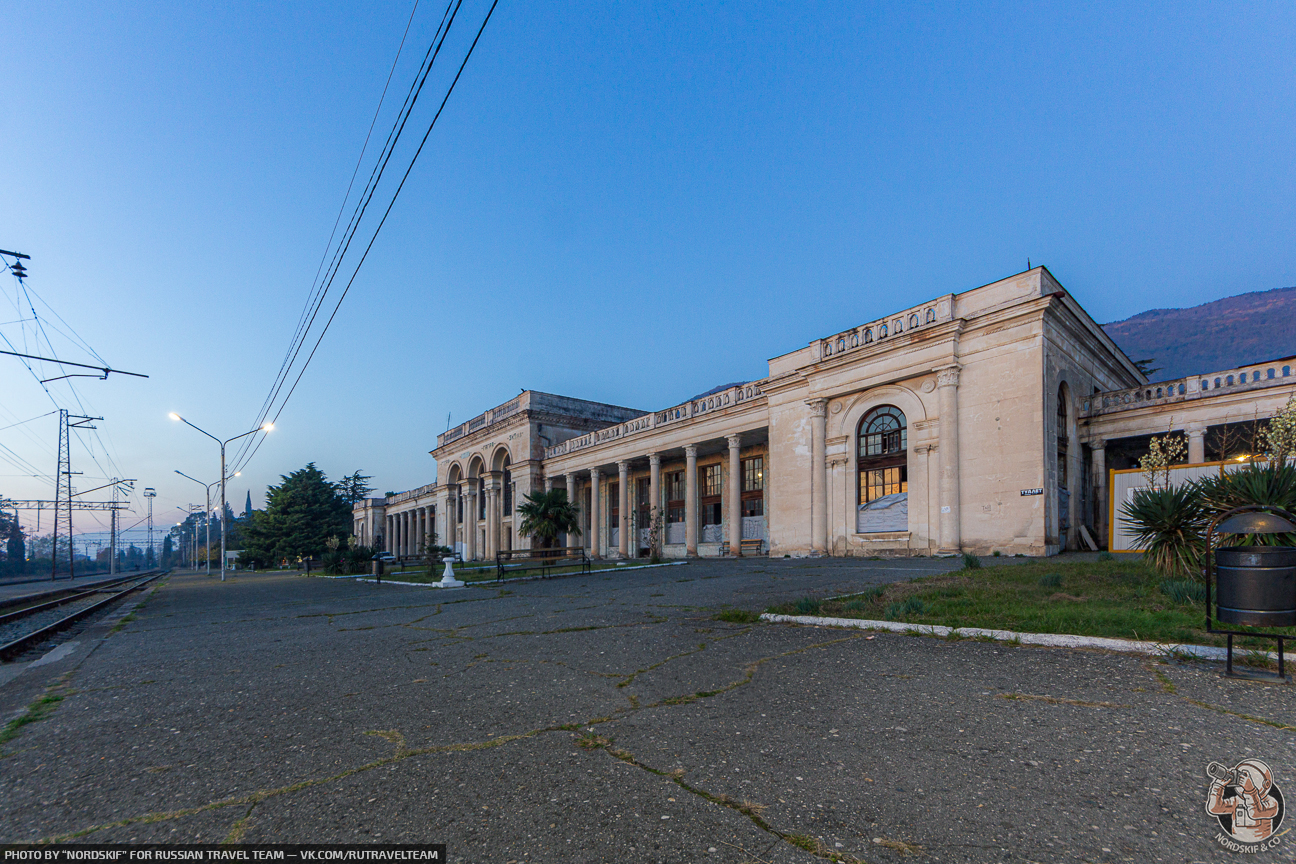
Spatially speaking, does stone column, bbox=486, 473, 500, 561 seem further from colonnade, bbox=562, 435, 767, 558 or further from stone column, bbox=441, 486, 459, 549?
stone column, bbox=441, 486, 459, 549

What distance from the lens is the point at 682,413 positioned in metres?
31.7

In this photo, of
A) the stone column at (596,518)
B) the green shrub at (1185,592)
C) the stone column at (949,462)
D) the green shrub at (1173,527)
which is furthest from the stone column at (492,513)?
the green shrub at (1185,592)

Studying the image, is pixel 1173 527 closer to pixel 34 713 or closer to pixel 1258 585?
pixel 1258 585

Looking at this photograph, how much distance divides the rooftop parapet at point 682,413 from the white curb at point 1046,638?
21348 millimetres

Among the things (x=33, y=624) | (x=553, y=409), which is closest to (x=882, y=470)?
(x=33, y=624)

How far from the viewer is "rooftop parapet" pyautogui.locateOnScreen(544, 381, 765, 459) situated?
2819 cm

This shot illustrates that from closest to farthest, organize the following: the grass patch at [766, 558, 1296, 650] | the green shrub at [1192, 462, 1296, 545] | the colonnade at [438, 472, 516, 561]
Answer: the grass patch at [766, 558, 1296, 650], the green shrub at [1192, 462, 1296, 545], the colonnade at [438, 472, 516, 561]

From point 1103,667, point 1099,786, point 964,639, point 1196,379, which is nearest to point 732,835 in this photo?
point 1099,786

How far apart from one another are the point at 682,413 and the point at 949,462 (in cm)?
1513

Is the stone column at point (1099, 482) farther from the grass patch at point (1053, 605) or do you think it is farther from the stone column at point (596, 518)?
the stone column at point (596, 518)

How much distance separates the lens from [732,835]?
6.99 feet

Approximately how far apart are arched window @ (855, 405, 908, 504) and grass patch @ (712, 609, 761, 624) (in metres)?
16.1

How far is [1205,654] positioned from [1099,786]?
3065 millimetres

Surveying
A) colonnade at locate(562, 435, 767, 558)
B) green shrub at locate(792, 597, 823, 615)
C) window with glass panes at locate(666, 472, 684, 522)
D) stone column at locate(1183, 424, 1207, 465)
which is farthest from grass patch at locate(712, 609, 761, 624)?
window with glass panes at locate(666, 472, 684, 522)
